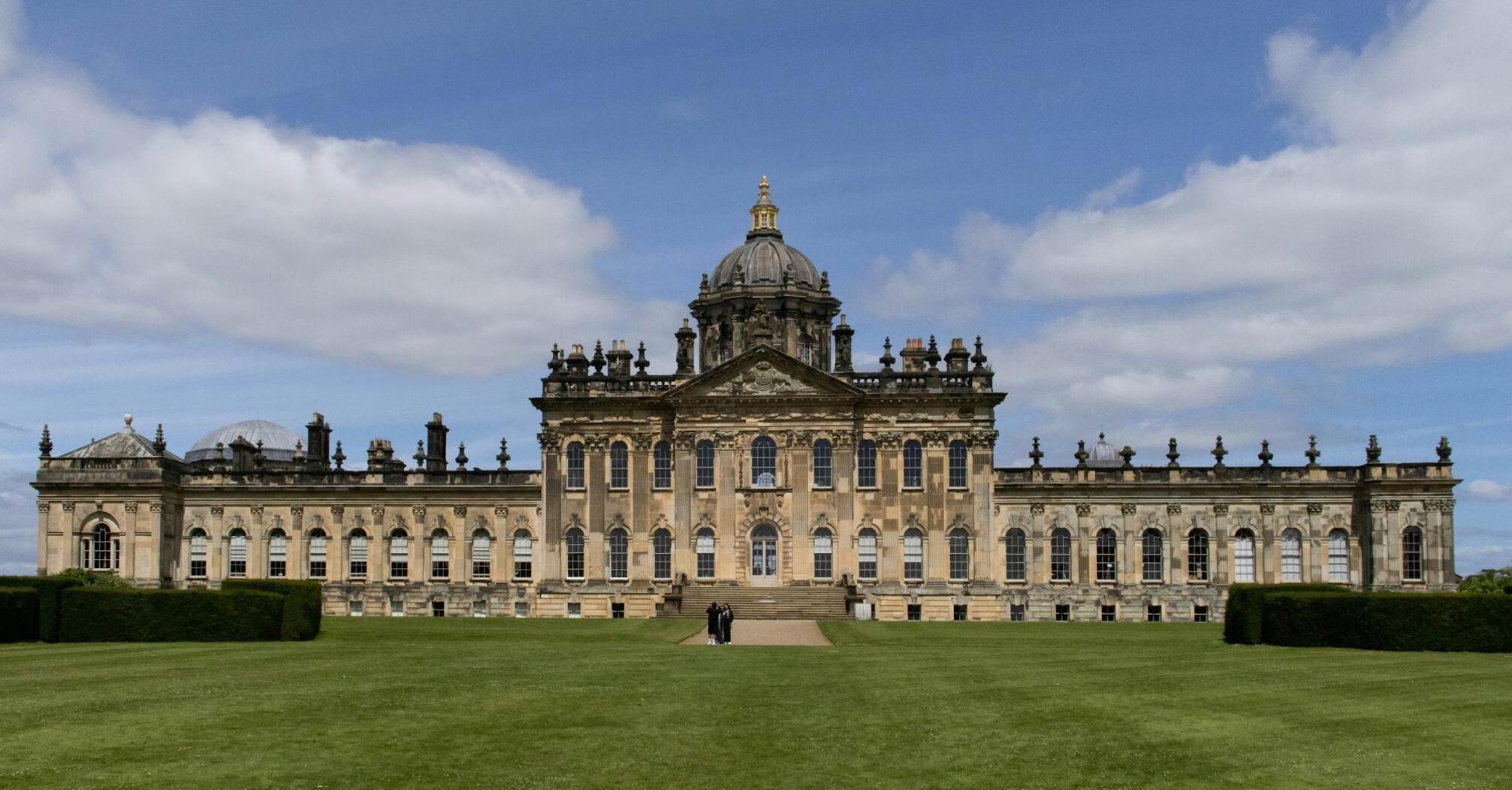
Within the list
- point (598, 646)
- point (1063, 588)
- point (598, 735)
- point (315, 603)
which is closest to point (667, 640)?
point (598, 646)

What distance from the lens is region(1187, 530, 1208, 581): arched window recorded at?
64.1 metres

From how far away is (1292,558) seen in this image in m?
63.9

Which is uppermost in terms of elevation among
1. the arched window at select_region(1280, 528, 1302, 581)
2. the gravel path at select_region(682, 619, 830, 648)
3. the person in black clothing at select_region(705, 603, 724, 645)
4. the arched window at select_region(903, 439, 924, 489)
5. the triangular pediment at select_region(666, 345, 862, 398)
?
the triangular pediment at select_region(666, 345, 862, 398)

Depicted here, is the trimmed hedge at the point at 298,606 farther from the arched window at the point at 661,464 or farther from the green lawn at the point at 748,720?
the arched window at the point at 661,464

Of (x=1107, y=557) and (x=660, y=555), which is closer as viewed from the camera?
(x=660, y=555)

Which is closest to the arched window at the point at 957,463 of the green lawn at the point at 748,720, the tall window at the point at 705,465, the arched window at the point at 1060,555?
the arched window at the point at 1060,555

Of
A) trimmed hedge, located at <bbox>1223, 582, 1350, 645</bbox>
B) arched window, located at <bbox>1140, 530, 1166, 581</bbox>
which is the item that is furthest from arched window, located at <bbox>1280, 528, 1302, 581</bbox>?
trimmed hedge, located at <bbox>1223, 582, 1350, 645</bbox>

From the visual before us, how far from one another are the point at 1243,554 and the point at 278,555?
44414 millimetres

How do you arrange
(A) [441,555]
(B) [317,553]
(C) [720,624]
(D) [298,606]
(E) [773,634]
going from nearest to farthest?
1. (D) [298,606]
2. (C) [720,624]
3. (E) [773,634]
4. (A) [441,555]
5. (B) [317,553]

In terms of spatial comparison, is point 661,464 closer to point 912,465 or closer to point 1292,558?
point 912,465

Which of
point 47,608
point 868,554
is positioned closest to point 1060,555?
point 868,554

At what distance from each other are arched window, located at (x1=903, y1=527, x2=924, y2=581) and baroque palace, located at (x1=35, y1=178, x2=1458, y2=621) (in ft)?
0.33

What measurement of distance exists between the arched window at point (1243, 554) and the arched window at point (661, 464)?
25.4 m

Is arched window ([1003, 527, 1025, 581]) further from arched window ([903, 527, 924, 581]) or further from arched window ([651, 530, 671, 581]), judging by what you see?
arched window ([651, 530, 671, 581])
